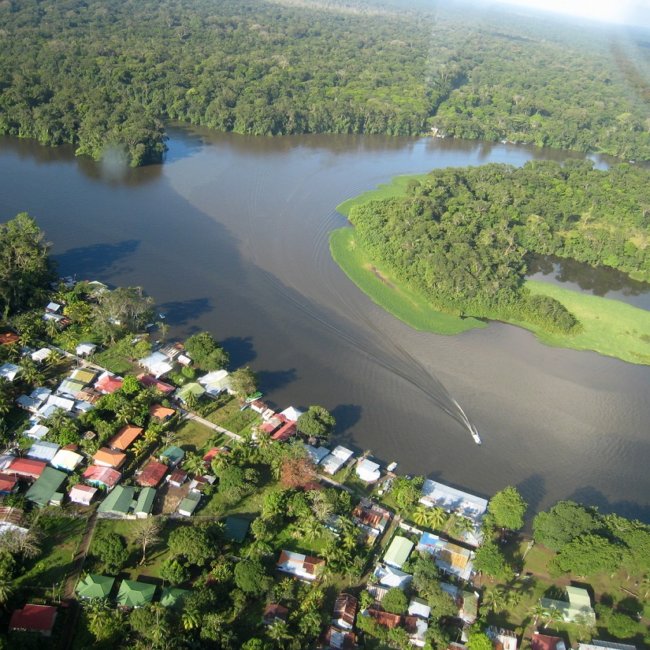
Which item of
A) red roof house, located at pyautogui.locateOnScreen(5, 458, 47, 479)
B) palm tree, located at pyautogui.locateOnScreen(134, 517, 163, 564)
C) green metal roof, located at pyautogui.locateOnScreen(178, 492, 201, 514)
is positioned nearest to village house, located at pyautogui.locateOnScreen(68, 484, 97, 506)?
red roof house, located at pyautogui.locateOnScreen(5, 458, 47, 479)

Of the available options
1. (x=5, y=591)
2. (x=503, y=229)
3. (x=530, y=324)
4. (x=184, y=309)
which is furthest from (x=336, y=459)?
(x=503, y=229)

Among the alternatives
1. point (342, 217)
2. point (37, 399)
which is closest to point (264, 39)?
point (342, 217)

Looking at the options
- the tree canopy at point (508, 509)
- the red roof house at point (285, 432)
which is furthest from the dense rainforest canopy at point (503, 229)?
the tree canopy at point (508, 509)

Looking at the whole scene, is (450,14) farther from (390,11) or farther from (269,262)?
(269,262)

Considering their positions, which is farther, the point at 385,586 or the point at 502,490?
the point at 502,490

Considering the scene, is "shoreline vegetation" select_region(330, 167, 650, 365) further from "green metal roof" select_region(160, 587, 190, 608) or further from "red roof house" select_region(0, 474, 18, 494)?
"red roof house" select_region(0, 474, 18, 494)

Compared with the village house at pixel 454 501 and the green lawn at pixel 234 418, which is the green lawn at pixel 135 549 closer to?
the green lawn at pixel 234 418
